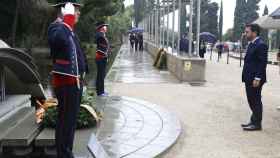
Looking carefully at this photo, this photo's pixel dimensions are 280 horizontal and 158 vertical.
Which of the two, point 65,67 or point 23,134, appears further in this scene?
point 23,134

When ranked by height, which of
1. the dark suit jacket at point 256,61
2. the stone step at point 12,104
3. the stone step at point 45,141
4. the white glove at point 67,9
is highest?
the white glove at point 67,9

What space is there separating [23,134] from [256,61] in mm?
4267

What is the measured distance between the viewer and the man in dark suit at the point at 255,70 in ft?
26.4

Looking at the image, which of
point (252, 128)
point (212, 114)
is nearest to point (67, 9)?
point (252, 128)

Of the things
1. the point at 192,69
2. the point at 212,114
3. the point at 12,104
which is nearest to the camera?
the point at 12,104

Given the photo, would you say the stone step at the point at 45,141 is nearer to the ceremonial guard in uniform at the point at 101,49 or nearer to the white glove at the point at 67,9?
the white glove at the point at 67,9

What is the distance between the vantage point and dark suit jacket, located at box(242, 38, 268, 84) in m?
8.04

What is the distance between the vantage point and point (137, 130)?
7.71 meters

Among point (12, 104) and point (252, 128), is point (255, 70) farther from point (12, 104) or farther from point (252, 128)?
point (12, 104)

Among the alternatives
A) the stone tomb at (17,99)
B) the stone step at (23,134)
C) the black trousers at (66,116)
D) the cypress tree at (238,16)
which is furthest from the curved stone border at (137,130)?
the cypress tree at (238,16)

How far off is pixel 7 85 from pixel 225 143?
381cm

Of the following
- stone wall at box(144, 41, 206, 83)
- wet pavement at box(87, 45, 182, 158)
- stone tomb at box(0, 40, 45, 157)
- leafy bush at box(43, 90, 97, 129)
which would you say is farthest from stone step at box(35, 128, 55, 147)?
stone wall at box(144, 41, 206, 83)

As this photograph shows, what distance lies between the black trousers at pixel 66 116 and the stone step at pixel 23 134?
0.60 metres

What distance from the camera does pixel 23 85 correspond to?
7.95 meters
